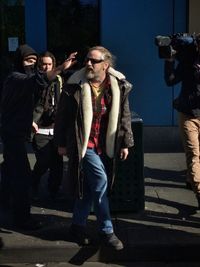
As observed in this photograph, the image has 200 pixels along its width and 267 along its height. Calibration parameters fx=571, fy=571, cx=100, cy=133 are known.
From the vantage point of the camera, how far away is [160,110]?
8953mm

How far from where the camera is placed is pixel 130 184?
5.57 meters

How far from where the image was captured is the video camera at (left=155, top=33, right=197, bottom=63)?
17.6 feet

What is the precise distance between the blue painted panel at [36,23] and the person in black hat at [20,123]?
3795 mm

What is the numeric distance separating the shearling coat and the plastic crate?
69 cm

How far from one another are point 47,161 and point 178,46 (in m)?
1.75

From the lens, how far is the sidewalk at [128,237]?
4902 millimetres

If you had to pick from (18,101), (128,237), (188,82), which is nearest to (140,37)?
(188,82)

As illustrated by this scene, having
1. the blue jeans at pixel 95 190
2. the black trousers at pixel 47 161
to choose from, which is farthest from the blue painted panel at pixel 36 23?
the blue jeans at pixel 95 190

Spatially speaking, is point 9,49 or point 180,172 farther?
point 9,49

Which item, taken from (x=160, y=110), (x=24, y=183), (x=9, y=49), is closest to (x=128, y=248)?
(x=24, y=183)

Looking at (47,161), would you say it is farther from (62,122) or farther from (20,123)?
(62,122)

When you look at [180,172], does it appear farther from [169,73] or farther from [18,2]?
[18,2]

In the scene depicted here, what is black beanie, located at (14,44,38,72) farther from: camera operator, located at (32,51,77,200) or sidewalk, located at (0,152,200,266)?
sidewalk, located at (0,152,200,266)

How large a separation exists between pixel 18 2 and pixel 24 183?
15.1 ft
